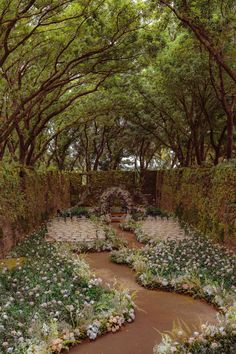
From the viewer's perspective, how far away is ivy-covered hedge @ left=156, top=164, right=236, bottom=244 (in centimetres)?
1139

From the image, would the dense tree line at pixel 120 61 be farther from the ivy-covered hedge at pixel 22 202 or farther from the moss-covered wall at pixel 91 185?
the moss-covered wall at pixel 91 185

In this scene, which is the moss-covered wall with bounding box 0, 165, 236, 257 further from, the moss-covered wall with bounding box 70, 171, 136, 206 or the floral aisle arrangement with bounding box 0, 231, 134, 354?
the floral aisle arrangement with bounding box 0, 231, 134, 354

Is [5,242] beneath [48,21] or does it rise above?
beneath

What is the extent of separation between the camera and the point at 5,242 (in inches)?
448

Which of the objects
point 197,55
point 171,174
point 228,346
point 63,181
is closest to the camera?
point 228,346

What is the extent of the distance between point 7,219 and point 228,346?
27.9 ft

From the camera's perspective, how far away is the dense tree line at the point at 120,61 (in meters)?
9.41

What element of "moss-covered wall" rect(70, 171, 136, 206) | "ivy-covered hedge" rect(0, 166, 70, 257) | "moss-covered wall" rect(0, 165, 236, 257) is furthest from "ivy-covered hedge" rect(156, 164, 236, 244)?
"moss-covered wall" rect(70, 171, 136, 206)

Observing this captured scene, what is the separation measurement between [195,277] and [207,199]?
590 centimetres

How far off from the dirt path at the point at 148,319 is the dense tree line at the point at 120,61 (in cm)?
636

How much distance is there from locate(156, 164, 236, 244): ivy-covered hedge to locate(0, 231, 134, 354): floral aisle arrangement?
203 inches

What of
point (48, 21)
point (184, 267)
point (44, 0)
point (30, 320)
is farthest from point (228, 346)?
point (48, 21)

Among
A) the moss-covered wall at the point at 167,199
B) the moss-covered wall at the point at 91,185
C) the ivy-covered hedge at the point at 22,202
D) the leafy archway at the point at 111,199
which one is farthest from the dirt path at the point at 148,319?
the moss-covered wall at the point at 91,185

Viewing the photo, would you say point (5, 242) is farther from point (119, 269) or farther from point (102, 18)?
point (102, 18)
